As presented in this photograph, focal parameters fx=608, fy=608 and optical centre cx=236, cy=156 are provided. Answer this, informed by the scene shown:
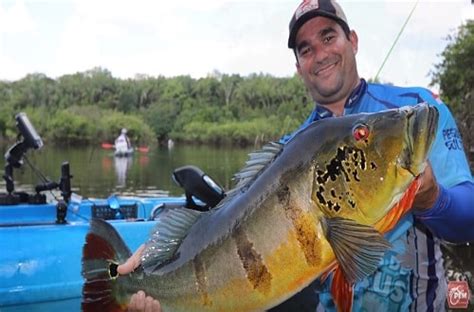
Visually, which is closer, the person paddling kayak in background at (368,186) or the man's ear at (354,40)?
the person paddling kayak in background at (368,186)

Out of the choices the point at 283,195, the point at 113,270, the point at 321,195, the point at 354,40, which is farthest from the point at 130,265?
the point at 354,40

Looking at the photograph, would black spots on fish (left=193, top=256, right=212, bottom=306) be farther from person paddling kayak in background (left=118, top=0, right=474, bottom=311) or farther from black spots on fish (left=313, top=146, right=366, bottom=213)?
black spots on fish (left=313, top=146, right=366, bottom=213)

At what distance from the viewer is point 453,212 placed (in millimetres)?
2273

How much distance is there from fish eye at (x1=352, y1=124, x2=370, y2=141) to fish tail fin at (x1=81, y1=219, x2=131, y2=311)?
1162mm

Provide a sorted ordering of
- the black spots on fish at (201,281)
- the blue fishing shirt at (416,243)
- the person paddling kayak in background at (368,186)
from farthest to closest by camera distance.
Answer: the blue fishing shirt at (416,243), the person paddling kayak in background at (368,186), the black spots on fish at (201,281)

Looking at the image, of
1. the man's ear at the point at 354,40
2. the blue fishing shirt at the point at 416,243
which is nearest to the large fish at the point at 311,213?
the blue fishing shirt at the point at 416,243

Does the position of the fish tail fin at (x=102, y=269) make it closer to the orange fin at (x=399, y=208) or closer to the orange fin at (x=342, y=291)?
the orange fin at (x=342, y=291)

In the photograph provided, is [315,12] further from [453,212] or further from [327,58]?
[453,212]

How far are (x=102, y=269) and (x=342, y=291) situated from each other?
1034 millimetres

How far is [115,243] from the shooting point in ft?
8.57

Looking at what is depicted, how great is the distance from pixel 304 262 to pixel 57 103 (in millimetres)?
93108

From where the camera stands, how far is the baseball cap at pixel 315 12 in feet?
9.52

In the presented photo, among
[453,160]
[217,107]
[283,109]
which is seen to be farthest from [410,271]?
[217,107]

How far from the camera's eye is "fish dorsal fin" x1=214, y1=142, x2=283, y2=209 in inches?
87.5
